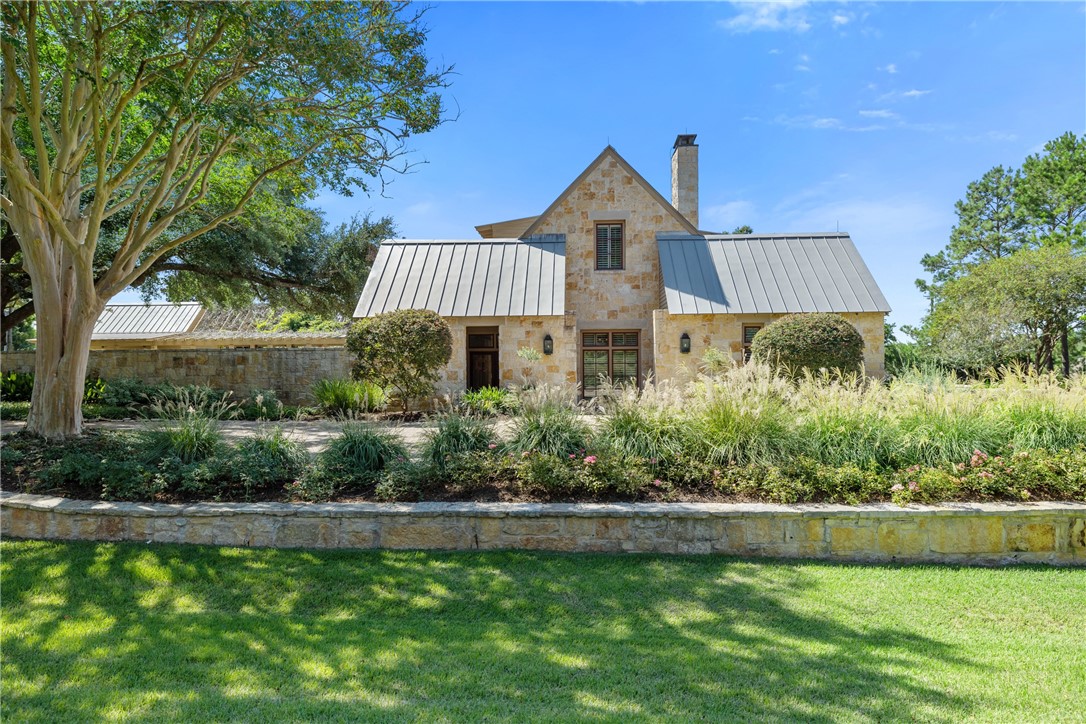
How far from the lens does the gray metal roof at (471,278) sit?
564 inches

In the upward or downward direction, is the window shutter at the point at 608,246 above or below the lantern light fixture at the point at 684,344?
above

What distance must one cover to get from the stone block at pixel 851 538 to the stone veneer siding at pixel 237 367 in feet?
39.5

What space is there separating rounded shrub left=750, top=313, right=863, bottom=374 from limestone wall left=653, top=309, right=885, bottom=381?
2.11 metres

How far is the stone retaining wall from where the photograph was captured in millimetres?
4887

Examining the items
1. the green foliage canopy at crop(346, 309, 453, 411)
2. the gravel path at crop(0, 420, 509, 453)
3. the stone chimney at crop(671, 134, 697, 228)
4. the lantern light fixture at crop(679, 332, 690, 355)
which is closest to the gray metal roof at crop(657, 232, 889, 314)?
the lantern light fixture at crop(679, 332, 690, 355)

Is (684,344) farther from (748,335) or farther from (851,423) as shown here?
(851,423)

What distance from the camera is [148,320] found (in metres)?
28.6

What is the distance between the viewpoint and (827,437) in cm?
576

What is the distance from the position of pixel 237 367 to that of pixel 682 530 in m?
13.1

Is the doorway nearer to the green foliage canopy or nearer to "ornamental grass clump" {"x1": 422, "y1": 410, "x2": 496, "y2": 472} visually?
the green foliage canopy

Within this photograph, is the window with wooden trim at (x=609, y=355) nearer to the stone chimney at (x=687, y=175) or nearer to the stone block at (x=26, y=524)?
the stone chimney at (x=687, y=175)

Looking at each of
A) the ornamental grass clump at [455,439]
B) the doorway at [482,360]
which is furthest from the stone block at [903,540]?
the doorway at [482,360]

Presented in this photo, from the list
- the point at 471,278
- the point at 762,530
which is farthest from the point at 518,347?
the point at 762,530

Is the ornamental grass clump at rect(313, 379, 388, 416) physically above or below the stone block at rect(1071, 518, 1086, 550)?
above
